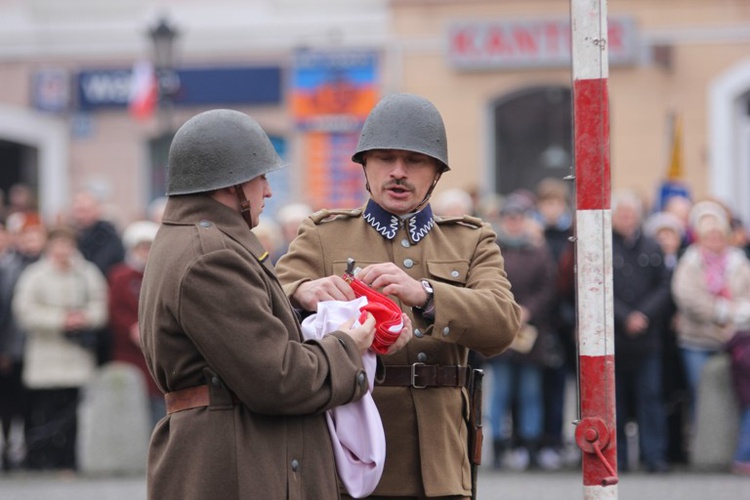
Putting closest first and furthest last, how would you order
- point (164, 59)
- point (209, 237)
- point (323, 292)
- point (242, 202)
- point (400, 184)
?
point (209, 237) < point (242, 202) < point (323, 292) < point (400, 184) < point (164, 59)

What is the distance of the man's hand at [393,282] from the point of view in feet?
16.6

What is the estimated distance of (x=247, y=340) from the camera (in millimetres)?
4426

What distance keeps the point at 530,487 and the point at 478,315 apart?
6.09 meters

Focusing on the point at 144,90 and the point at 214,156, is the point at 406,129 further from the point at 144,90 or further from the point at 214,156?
the point at 144,90

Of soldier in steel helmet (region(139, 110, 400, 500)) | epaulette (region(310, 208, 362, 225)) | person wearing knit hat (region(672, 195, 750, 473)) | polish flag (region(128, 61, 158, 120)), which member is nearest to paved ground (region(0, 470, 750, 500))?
person wearing knit hat (region(672, 195, 750, 473))

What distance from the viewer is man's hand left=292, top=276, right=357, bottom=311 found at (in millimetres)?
5004

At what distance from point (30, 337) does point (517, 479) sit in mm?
4007

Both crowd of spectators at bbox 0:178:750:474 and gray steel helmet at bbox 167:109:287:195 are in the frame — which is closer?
gray steel helmet at bbox 167:109:287:195

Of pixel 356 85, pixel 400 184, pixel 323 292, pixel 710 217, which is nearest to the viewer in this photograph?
pixel 323 292

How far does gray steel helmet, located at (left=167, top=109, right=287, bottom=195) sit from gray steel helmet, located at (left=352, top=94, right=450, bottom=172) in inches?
27.7

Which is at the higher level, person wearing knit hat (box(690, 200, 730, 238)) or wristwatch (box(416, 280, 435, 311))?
person wearing knit hat (box(690, 200, 730, 238))

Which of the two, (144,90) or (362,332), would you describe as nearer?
(362,332)

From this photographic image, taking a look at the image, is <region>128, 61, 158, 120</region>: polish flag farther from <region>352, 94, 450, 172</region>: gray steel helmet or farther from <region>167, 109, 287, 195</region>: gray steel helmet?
<region>167, 109, 287, 195</region>: gray steel helmet

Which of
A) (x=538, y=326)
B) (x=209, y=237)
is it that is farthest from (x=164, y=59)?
(x=209, y=237)
